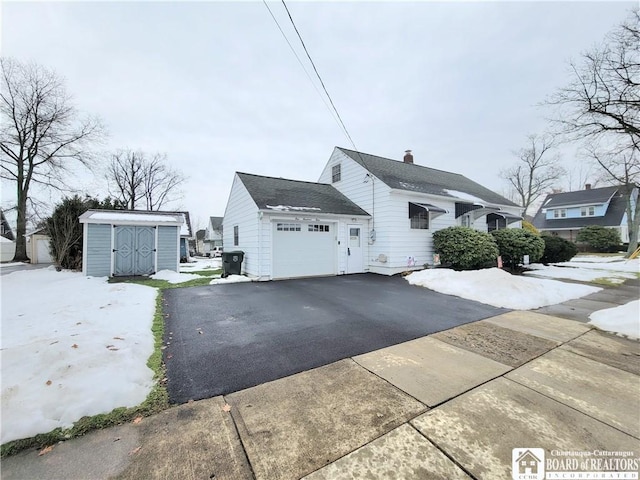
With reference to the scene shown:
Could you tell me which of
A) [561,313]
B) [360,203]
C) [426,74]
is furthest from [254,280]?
[426,74]

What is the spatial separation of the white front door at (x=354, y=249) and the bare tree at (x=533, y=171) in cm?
2610

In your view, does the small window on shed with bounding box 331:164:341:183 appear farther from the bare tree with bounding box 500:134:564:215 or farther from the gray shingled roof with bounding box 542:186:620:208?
the gray shingled roof with bounding box 542:186:620:208

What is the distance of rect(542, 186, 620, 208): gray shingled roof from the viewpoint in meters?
27.5

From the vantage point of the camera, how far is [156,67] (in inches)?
350

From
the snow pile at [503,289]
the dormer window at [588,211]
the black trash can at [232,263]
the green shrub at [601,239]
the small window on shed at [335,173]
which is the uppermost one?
the small window on shed at [335,173]

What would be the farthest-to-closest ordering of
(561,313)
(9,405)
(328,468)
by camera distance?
(561,313) < (9,405) < (328,468)

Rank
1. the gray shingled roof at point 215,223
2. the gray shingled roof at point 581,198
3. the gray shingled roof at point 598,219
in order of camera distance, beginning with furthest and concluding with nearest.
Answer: the gray shingled roof at point 215,223
the gray shingled roof at point 581,198
the gray shingled roof at point 598,219

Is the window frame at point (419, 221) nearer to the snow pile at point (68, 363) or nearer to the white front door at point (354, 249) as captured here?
the white front door at point (354, 249)

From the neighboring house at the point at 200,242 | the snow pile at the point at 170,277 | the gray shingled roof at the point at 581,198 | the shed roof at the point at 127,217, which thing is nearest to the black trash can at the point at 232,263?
the snow pile at the point at 170,277

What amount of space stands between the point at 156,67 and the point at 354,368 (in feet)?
37.8

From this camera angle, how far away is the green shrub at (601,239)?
2264 centimetres

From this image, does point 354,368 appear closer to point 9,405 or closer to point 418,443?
point 418,443

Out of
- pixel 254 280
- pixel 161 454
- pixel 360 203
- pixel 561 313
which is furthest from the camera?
pixel 360 203

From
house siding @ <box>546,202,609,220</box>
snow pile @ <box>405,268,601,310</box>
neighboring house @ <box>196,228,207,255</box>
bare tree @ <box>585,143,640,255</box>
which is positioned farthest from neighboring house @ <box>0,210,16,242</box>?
house siding @ <box>546,202,609,220</box>
